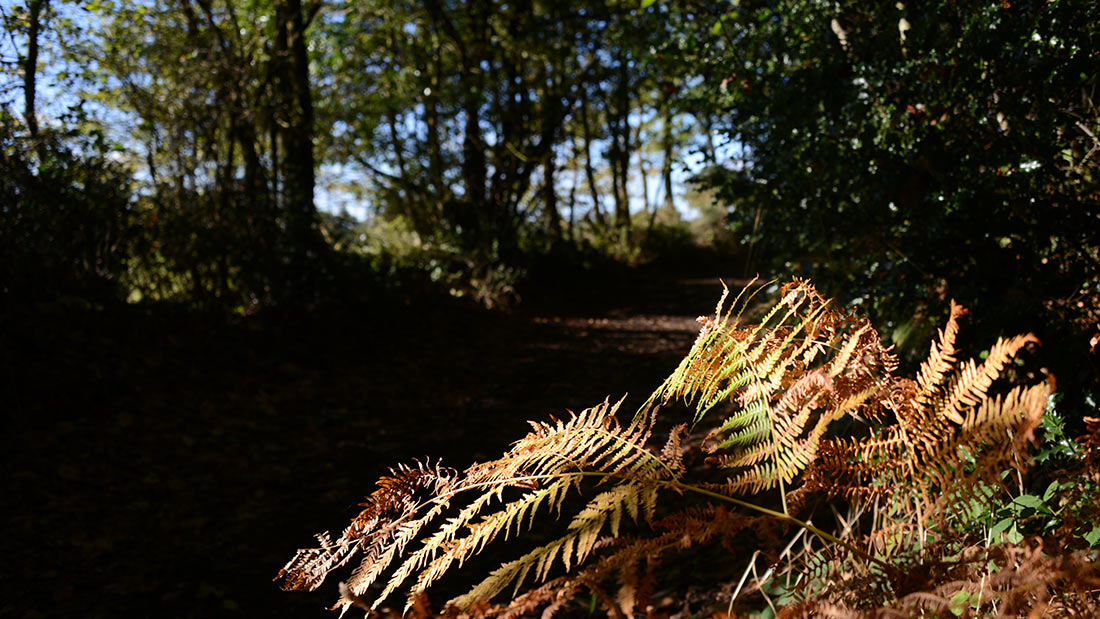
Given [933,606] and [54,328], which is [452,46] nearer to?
[54,328]

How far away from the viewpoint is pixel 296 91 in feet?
26.9

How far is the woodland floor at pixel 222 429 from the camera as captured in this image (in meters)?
3.01

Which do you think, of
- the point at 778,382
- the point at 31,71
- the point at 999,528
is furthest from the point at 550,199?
the point at 778,382

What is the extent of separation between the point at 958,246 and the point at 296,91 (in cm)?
777

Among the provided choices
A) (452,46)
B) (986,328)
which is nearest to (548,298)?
(452,46)

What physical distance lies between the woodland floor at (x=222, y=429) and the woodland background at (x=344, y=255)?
22mm

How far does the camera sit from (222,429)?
4785 mm

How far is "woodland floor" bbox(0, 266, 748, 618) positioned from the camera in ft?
9.89

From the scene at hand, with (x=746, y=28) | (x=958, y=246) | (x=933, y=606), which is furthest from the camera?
(x=746, y=28)

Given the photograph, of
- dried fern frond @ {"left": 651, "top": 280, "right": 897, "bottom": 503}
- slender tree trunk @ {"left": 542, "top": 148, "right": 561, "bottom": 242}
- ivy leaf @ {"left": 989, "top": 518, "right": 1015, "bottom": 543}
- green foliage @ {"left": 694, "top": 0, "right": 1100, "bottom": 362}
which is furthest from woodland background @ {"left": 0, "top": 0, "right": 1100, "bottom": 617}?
slender tree trunk @ {"left": 542, "top": 148, "right": 561, "bottom": 242}

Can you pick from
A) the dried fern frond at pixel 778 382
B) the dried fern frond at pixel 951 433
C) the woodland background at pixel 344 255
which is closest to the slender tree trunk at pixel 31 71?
the woodland background at pixel 344 255

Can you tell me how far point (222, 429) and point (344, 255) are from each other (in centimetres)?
353

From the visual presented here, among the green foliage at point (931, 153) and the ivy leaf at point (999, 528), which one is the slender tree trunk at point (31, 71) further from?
the ivy leaf at point (999, 528)

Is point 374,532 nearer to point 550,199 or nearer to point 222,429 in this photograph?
point 222,429
